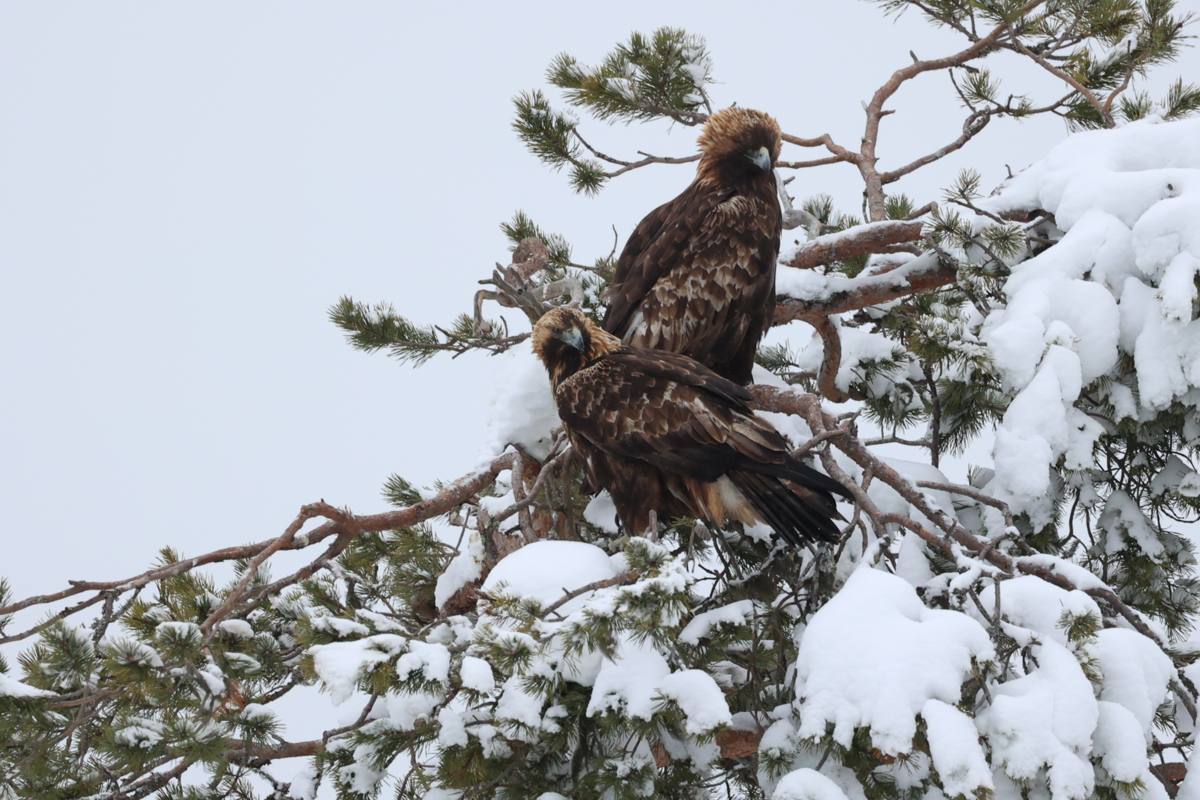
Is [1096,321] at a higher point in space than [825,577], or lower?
higher

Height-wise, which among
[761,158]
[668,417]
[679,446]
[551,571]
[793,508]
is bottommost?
[551,571]

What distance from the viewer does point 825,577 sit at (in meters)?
3.46

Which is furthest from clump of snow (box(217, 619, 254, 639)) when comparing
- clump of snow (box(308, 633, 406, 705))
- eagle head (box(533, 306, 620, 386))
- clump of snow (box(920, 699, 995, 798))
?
clump of snow (box(920, 699, 995, 798))

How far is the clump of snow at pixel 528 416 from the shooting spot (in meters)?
4.73

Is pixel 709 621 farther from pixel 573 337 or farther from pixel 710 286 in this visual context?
pixel 710 286

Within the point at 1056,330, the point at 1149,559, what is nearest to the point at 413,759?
the point at 1056,330

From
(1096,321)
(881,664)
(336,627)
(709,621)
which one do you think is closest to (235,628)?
(336,627)

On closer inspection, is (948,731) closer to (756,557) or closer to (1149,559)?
(756,557)

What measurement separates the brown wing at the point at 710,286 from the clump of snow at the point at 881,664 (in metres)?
Result: 2.19

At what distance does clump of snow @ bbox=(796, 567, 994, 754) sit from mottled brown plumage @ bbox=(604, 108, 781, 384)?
86.4 inches

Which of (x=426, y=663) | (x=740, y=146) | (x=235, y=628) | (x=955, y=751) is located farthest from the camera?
(x=740, y=146)

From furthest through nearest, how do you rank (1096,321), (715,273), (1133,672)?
(715,273), (1096,321), (1133,672)

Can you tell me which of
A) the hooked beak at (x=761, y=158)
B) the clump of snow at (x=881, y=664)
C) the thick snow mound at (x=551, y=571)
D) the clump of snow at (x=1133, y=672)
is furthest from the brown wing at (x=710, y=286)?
the clump of snow at (x=1133, y=672)

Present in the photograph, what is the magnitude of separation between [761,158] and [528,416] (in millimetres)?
1457
